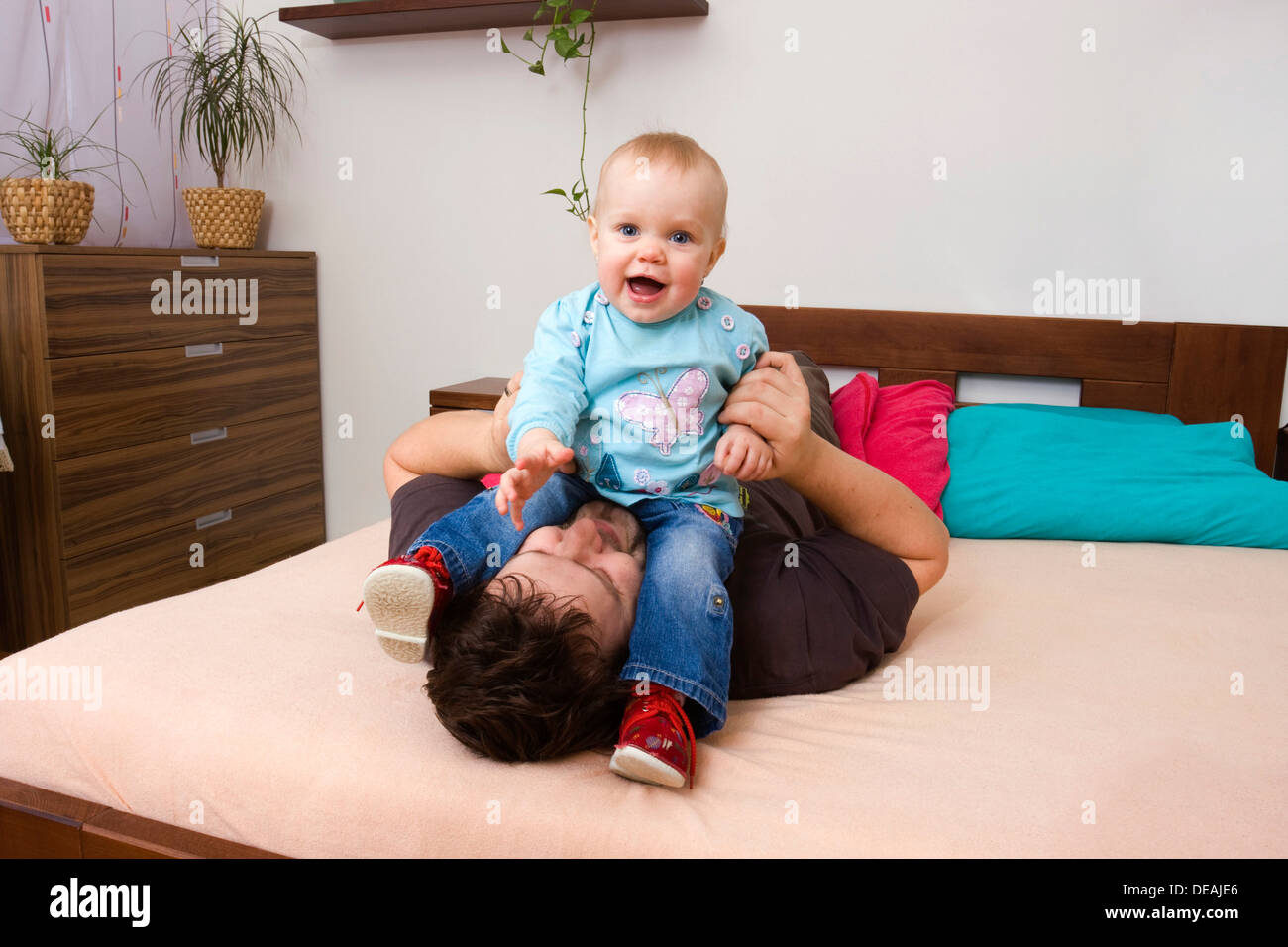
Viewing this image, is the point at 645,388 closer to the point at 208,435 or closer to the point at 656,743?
the point at 656,743

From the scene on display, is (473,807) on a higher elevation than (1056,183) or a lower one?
lower

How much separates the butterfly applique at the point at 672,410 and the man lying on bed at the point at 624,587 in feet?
0.13

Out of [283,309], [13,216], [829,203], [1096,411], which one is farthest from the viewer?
[283,309]

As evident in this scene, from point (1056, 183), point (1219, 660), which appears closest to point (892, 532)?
point (1219, 660)

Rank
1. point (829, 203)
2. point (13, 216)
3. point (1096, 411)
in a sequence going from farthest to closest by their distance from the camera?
point (829, 203)
point (13, 216)
point (1096, 411)

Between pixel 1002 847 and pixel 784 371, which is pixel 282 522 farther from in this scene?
pixel 1002 847

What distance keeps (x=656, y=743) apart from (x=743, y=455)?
12.9 inches

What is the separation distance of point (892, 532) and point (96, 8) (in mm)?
2706

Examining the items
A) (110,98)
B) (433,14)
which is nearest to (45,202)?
(110,98)

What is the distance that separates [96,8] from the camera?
2.71 m

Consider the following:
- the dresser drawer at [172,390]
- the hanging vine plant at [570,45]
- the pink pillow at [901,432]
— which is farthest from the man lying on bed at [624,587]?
the hanging vine plant at [570,45]

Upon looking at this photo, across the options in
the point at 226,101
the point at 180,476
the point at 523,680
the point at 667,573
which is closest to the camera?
the point at 523,680

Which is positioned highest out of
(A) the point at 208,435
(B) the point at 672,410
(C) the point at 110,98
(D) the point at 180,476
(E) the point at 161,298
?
(C) the point at 110,98

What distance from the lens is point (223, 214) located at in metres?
2.82
